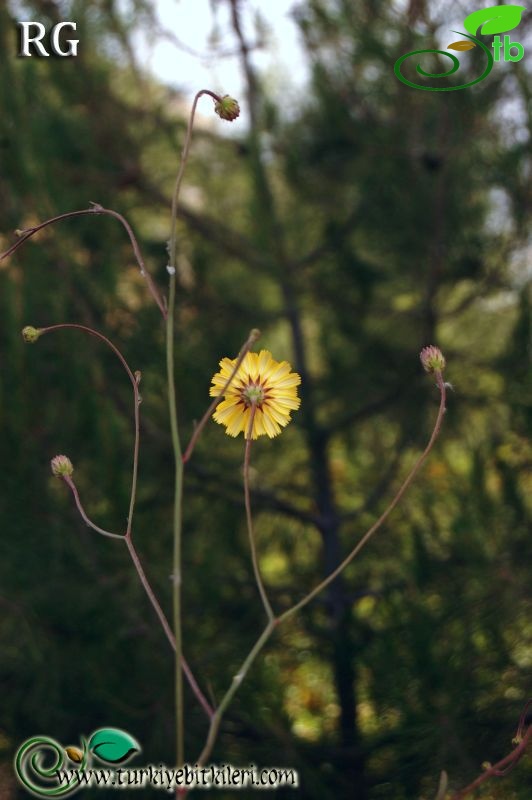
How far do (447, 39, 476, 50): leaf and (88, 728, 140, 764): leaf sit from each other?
133cm

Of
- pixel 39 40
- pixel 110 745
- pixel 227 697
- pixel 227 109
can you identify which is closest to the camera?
pixel 227 697

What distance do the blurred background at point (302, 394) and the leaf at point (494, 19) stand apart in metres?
0.06

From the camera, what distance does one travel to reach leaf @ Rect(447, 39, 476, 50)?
1.65 m

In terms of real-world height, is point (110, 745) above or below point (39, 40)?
below

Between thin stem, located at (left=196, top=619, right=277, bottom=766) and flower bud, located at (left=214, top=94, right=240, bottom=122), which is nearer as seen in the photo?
thin stem, located at (left=196, top=619, right=277, bottom=766)

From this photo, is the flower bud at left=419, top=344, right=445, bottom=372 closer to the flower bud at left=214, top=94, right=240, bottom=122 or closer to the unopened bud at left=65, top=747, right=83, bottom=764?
the flower bud at left=214, top=94, right=240, bottom=122

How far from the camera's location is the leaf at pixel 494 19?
1596 millimetres

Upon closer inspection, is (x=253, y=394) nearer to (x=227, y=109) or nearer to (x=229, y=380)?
(x=229, y=380)

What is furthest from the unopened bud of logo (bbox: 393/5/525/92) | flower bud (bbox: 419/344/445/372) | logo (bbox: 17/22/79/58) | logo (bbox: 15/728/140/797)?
logo (bbox: 393/5/525/92)

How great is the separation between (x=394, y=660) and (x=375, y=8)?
1.33 m

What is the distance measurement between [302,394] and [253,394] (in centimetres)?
136

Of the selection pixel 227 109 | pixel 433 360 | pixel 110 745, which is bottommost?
pixel 110 745

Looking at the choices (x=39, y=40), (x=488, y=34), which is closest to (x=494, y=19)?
(x=488, y=34)

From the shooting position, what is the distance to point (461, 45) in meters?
1.66
